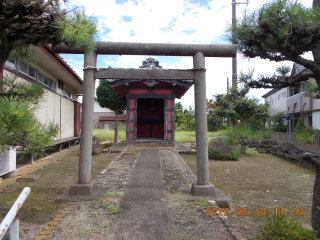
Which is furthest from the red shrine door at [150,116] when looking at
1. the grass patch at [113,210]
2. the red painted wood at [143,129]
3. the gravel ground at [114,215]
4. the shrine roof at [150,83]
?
the grass patch at [113,210]

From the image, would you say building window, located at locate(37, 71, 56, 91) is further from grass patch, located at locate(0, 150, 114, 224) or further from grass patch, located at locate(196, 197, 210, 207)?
grass patch, located at locate(196, 197, 210, 207)

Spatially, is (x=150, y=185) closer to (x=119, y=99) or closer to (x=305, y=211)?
(x=305, y=211)

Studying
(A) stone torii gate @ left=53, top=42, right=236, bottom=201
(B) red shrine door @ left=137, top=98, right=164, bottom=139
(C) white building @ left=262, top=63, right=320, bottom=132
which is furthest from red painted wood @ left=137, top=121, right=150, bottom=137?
(A) stone torii gate @ left=53, top=42, right=236, bottom=201

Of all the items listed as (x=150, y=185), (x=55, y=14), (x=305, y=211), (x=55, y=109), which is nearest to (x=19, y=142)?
(x=55, y=14)

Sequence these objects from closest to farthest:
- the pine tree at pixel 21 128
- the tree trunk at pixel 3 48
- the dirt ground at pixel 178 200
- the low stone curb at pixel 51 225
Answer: the pine tree at pixel 21 128 < the tree trunk at pixel 3 48 < the low stone curb at pixel 51 225 < the dirt ground at pixel 178 200

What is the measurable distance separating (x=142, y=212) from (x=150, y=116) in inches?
402

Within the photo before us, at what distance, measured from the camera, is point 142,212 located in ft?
10.6

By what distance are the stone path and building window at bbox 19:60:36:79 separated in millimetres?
5135

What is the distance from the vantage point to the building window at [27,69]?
7.14 meters

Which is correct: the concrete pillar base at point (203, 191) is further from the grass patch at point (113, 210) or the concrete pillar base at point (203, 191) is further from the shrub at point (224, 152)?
the shrub at point (224, 152)

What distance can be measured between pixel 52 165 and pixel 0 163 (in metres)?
2.17

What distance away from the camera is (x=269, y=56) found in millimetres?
2787

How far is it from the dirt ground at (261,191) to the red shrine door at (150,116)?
6.03 m

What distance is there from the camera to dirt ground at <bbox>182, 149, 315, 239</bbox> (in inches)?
134
